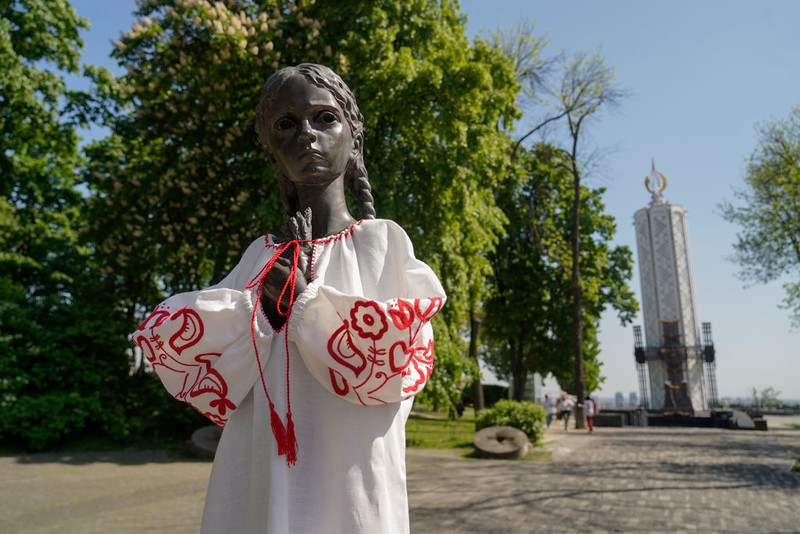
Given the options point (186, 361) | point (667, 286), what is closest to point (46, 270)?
point (186, 361)

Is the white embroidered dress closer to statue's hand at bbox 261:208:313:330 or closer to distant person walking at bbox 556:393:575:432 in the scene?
statue's hand at bbox 261:208:313:330

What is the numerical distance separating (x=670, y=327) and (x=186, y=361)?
29.1 metres

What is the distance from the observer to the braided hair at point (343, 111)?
6.68 ft

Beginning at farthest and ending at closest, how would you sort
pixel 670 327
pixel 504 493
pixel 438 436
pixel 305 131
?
pixel 670 327 < pixel 438 436 < pixel 504 493 < pixel 305 131

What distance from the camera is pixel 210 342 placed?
1.76m

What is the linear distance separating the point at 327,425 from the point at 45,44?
56.8 feet

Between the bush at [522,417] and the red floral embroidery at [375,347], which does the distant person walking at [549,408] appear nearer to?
the bush at [522,417]

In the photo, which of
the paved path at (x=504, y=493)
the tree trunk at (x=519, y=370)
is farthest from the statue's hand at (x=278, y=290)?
the tree trunk at (x=519, y=370)

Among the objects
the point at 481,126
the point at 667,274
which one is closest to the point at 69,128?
the point at 481,126

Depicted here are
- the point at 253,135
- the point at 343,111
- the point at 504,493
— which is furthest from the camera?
the point at 253,135

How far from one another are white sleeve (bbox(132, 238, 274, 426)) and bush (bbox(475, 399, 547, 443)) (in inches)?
503

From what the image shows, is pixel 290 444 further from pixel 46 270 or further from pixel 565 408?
pixel 565 408

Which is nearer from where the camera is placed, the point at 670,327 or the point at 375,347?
the point at 375,347

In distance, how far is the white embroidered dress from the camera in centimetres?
158
